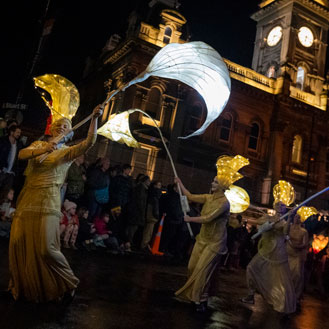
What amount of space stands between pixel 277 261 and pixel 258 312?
119cm

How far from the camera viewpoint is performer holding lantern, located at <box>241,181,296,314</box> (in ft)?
21.7

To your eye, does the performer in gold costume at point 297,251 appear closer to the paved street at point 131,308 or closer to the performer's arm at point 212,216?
the paved street at point 131,308

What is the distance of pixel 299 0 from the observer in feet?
104

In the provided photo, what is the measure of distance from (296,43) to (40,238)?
33161mm

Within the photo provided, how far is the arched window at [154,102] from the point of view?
2530 cm

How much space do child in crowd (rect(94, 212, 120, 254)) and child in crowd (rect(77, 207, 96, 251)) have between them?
0.94 ft

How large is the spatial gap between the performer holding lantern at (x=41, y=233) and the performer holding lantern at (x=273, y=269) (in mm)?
4037

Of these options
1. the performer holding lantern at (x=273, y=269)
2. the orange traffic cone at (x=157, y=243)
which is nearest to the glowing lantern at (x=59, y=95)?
the performer holding lantern at (x=273, y=269)

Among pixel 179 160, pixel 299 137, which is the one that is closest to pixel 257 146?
pixel 299 137

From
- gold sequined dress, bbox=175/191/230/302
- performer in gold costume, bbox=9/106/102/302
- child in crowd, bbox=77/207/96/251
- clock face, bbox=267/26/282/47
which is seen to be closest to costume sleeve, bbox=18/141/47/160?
performer in gold costume, bbox=9/106/102/302

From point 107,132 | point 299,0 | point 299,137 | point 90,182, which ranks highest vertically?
point 299,0

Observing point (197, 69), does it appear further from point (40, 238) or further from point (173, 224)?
point (173, 224)

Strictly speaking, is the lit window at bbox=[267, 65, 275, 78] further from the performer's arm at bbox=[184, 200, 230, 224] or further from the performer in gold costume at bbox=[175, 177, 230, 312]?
the performer's arm at bbox=[184, 200, 230, 224]

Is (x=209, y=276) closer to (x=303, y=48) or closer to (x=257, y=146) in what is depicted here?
(x=257, y=146)
